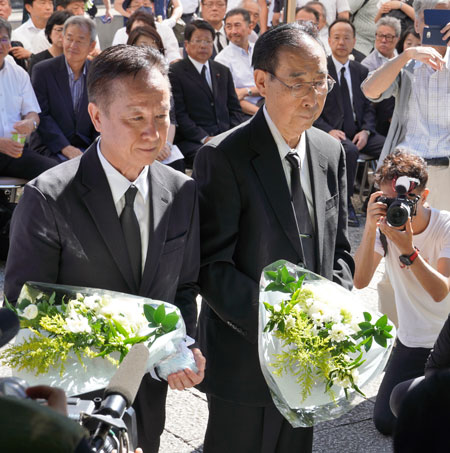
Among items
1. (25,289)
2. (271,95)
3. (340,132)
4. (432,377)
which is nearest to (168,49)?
(340,132)

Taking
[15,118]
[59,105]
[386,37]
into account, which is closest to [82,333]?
[15,118]

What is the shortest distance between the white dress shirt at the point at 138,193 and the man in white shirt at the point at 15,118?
460cm

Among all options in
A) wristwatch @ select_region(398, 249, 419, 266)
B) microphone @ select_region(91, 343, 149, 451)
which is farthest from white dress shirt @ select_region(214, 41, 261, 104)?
microphone @ select_region(91, 343, 149, 451)

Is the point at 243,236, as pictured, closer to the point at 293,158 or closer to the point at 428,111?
the point at 293,158

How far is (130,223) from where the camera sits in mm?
2607

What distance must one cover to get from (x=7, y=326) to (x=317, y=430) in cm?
295

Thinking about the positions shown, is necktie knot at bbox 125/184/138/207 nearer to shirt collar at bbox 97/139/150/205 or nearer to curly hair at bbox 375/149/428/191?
shirt collar at bbox 97/139/150/205

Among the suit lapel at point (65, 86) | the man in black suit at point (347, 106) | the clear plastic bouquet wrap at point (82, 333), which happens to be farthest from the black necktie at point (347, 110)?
the clear plastic bouquet wrap at point (82, 333)

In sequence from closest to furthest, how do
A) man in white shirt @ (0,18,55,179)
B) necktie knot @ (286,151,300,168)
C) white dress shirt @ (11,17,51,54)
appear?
necktie knot @ (286,151,300,168)
man in white shirt @ (0,18,55,179)
white dress shirt @ (11,17,51,54)

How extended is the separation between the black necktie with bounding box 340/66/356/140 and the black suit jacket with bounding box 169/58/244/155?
1296 mm

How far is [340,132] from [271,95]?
597cm

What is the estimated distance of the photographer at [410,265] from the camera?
164 inches

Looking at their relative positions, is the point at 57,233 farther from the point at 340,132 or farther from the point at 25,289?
the point at 340,132

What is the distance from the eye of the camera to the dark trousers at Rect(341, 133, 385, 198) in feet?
28.1
